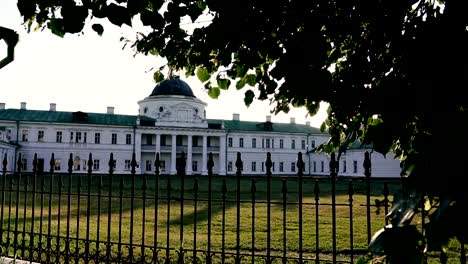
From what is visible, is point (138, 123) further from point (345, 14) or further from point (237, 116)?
point (345, 14)

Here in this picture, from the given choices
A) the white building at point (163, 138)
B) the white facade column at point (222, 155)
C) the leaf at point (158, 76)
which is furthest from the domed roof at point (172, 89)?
the leaf at point (158, 76)

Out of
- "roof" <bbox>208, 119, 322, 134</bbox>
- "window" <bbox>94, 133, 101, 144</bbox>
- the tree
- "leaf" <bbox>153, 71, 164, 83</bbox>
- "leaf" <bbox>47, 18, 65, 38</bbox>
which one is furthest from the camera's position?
"roof" <bbox>208, 119, 322, 134</bbox>

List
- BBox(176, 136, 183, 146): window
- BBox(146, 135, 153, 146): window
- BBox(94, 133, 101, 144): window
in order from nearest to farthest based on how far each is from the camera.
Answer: BBox(94, 133, 101, 144): window < BBox(146, 135, 153, 146): window < BBox(176, 136, 183, 146): window

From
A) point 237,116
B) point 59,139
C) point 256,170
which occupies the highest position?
point 237,116

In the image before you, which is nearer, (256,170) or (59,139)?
(59,139)

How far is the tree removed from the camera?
900 mm

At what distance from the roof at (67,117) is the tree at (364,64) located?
46369 mm

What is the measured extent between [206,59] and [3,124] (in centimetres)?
4686

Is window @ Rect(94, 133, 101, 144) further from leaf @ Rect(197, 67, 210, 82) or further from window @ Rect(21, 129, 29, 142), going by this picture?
leaf @ Rect(197, 67, 210, 82)

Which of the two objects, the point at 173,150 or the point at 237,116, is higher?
the point at 237,116

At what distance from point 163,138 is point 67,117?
11217 mm

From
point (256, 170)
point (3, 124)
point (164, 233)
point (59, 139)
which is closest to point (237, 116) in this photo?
point (256, 170)

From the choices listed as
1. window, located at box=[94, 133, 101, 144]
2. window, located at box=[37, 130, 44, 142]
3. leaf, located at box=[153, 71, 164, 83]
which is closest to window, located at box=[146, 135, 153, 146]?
window, located at box=[94, 133, 101, 144]

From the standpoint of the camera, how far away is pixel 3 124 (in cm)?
4369
